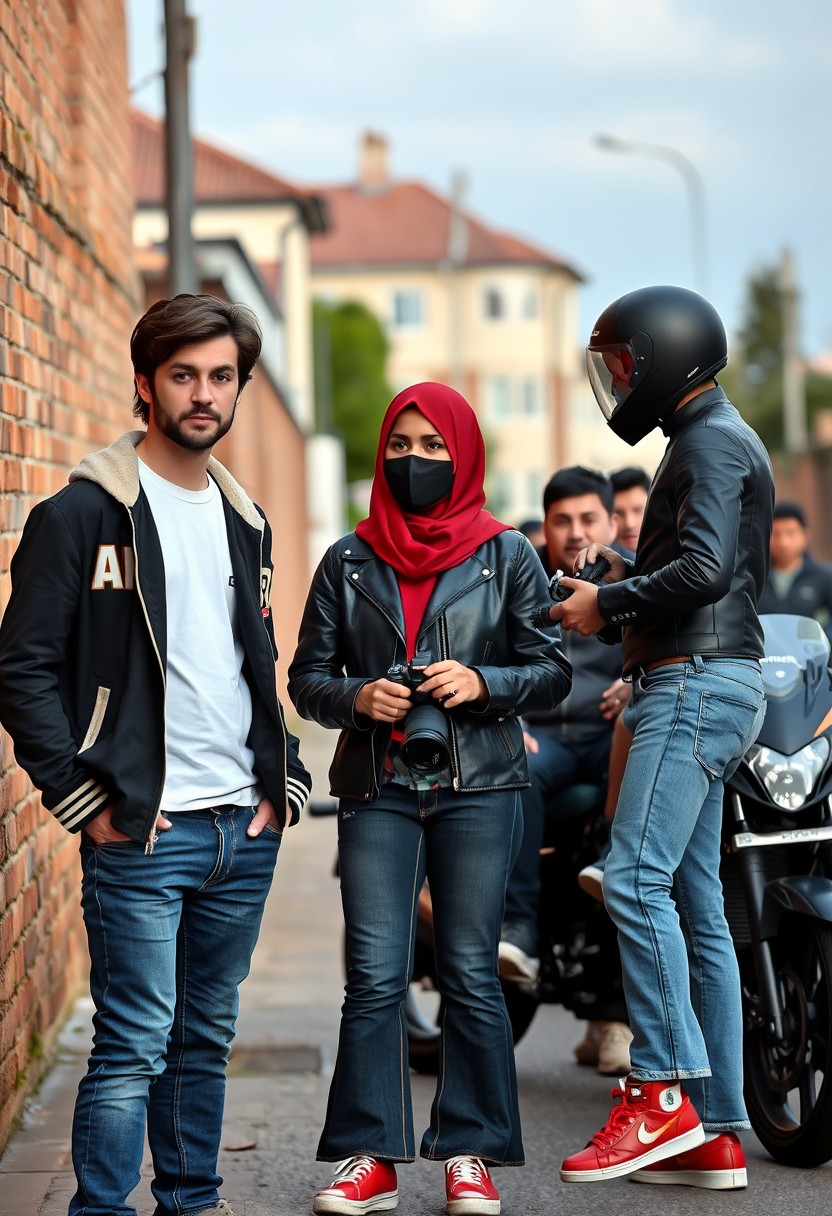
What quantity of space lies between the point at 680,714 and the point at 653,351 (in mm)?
919

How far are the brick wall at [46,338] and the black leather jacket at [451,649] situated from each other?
95 cm

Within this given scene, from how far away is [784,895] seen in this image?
480 cm

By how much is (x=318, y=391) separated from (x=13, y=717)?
5435cm

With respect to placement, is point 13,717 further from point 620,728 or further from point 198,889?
point 620,728

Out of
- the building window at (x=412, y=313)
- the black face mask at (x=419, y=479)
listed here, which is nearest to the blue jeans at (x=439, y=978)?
the black face mask at (x=419, y=479)

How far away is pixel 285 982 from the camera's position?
820cm

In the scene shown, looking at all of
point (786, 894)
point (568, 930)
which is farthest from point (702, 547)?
point (568, 930)

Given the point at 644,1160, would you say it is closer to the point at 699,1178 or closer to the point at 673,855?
the point at 699,1178

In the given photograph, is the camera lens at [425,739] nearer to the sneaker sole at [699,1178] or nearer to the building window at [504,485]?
the sneaker sole at [699,1178]

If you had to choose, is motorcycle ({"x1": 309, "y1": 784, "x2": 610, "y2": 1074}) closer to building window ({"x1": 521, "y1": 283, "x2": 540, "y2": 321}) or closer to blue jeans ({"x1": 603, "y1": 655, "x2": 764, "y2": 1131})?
blue jeans ({"x1": 603, "y1": 655, "x2": 764, "y2": 1131})

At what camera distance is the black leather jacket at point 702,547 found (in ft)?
14.3

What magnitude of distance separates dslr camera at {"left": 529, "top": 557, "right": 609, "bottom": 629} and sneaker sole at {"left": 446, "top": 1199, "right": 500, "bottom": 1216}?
4.60 feet

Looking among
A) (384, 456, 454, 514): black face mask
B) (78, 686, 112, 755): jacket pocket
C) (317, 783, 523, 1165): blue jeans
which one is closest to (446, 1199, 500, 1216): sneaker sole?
(317, 783, 523, 1165): blue jeans

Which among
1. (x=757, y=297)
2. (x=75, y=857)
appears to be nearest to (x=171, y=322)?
(x=75, y=857)
